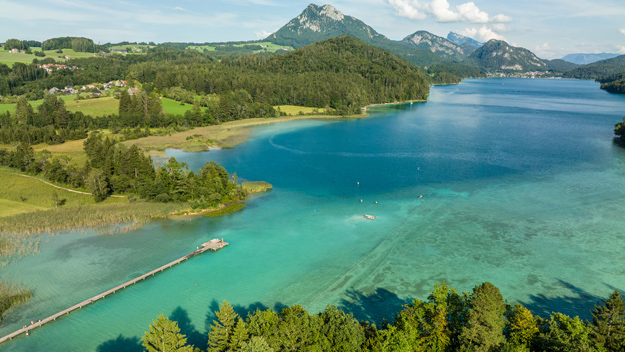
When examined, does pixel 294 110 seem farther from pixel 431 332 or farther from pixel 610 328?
pixel 610 328

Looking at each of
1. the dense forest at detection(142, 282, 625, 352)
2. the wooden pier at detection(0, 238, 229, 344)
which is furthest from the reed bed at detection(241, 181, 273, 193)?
the dense forest at detection(142, 282, 625, 352)

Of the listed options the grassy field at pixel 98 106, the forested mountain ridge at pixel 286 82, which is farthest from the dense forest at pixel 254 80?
the grassy field at pixel 98 106

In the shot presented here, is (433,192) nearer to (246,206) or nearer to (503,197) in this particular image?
(503,197)

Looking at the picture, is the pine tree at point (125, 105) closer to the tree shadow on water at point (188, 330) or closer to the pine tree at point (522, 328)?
the tree shadow on water at point (188, 330)

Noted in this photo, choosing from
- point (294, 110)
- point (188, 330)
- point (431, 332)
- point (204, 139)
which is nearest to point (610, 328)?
point (431, 332)

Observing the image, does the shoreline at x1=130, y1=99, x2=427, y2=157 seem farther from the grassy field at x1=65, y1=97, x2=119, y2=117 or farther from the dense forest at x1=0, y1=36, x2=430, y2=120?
the grassy field at x1=65, y1=97, x2=119, y2=117
